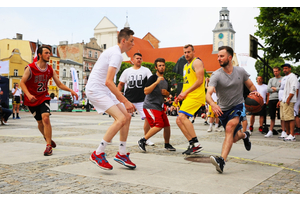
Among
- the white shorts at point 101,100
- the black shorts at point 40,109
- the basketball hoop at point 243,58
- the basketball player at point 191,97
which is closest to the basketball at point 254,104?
the basketball player at point 191,97

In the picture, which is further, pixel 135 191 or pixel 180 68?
pixel 180 68

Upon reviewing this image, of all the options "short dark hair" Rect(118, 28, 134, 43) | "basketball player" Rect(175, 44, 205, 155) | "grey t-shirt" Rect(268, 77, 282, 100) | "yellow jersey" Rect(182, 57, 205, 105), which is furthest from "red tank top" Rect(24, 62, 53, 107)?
"grey t-shirt" Rect(268, 77, 282, 100)

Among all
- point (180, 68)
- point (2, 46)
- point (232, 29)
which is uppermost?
point (232, 29)

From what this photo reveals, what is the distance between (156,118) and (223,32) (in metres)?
89.2

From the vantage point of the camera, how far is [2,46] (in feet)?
212

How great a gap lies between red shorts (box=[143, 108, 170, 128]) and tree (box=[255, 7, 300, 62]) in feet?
23.3

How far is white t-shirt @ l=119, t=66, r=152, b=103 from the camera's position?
24.7 ft

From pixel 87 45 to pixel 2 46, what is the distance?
20.3m

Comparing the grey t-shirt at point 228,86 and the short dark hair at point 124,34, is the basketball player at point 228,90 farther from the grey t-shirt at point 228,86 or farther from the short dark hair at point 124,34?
the short dark hair at point 124,34

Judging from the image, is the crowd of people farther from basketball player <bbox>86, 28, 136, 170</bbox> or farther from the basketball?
the basketball

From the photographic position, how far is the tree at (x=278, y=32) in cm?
1193

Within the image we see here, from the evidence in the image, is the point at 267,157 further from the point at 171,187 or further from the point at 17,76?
the point at 17,76

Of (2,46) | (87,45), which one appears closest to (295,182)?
(2,46)

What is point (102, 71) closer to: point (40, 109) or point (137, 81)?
point (40, 109)
